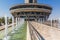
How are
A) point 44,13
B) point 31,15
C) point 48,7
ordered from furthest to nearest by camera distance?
point 48,7, point 44,13, point 31,15

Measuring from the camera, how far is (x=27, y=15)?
144ft

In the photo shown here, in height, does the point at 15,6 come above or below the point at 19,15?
above

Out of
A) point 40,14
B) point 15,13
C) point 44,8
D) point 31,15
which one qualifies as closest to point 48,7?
point 44,8

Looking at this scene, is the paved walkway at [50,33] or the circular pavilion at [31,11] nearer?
the paved walkway at [50,33]

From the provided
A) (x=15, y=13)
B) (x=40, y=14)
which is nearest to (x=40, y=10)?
(x=40, y=14)

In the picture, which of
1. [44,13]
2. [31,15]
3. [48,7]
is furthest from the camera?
[48,7]

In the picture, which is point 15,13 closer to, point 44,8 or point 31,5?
point 31,5

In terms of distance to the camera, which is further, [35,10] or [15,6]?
[15,6]

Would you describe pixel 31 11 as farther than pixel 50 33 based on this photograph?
Yes

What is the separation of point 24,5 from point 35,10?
168 inches

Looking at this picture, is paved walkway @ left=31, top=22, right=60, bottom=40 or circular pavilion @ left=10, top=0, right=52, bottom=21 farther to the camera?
circular pavilion @ left=10, top=0, right=52, bottom=21

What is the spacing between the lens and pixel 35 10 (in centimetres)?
4331

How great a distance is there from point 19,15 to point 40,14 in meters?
6.97

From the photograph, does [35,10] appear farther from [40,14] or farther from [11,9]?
[11,9]
